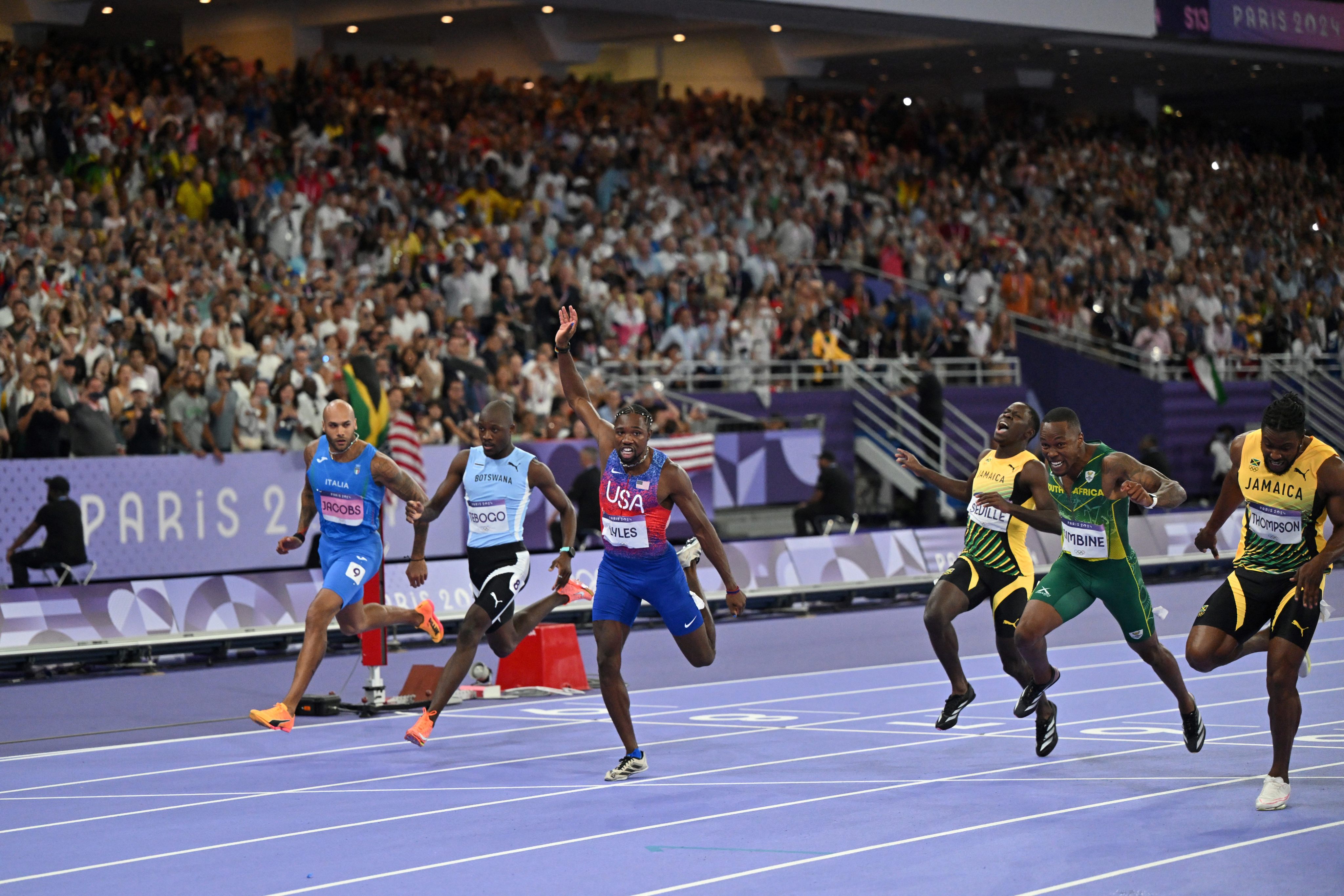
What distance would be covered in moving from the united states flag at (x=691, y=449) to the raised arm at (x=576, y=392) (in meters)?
11.2

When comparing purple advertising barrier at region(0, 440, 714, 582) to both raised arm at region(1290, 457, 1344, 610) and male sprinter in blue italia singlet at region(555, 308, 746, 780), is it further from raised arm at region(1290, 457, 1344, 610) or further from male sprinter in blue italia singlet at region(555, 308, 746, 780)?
raised arm at region(1290, 457, 1344, 610)

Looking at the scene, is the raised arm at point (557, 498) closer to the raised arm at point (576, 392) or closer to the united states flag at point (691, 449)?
the raised arm at point (576, 392)

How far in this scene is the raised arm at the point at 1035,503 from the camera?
10.5 m

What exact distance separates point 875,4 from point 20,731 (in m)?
21.0

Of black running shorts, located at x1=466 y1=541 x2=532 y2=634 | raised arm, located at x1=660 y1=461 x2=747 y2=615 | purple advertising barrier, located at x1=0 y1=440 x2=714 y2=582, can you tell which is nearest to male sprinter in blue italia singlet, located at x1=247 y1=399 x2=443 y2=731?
black running shorts, located at x1=466 y1=541 x2=532 y2=634

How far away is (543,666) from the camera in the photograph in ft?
48.6

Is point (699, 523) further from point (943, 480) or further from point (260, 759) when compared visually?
point (260, 759)

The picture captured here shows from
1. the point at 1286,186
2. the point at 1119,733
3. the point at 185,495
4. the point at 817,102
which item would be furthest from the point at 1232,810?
the point at 1286,186

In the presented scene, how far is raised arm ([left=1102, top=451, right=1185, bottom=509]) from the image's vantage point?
9703 millimetres

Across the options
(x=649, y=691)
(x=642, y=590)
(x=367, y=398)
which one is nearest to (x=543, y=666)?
(x=649, y=691)

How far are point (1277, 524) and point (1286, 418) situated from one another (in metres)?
0.68

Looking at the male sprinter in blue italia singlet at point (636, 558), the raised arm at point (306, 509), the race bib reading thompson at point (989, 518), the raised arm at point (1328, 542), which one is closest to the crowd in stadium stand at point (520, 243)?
the raised arm at point (306, 509)

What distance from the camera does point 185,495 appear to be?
1850cm

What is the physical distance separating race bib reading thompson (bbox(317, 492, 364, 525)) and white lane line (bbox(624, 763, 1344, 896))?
442 centimetres
